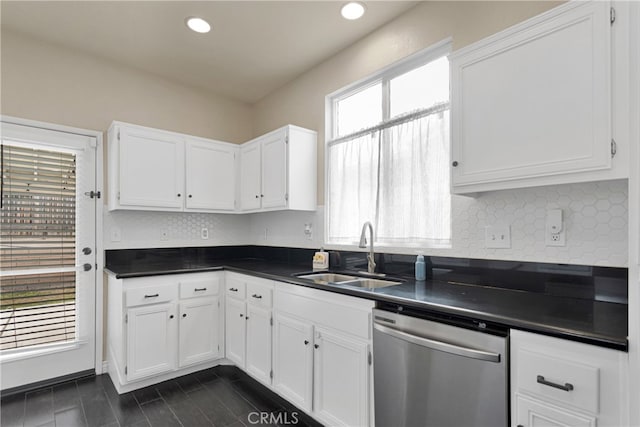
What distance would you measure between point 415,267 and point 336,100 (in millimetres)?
1704

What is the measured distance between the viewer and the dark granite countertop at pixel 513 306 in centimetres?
110

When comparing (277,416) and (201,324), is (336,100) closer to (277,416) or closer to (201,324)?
(201,324)

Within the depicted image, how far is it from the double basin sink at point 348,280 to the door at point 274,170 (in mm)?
722

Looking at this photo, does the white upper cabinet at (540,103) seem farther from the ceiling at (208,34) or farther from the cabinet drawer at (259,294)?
the cabinet drawer at (259,294)

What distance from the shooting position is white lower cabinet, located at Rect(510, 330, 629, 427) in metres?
1.01

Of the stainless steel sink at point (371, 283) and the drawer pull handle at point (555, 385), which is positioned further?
the stainless steel sink at point (371, 283)

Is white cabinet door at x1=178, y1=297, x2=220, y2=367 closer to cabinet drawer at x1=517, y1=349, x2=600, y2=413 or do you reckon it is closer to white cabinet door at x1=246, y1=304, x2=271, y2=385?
white cabinet door at x1=246, y1=304, x2=271, y2=385

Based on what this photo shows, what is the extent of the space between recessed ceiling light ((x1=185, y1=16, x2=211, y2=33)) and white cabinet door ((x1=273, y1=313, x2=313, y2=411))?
225cm

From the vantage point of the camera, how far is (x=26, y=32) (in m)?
2.67

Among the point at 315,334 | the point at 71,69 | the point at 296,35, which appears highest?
the point at 296,35

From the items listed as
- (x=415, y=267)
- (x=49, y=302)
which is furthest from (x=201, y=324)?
(x=415, y=267)

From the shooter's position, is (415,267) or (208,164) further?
(208,164)
